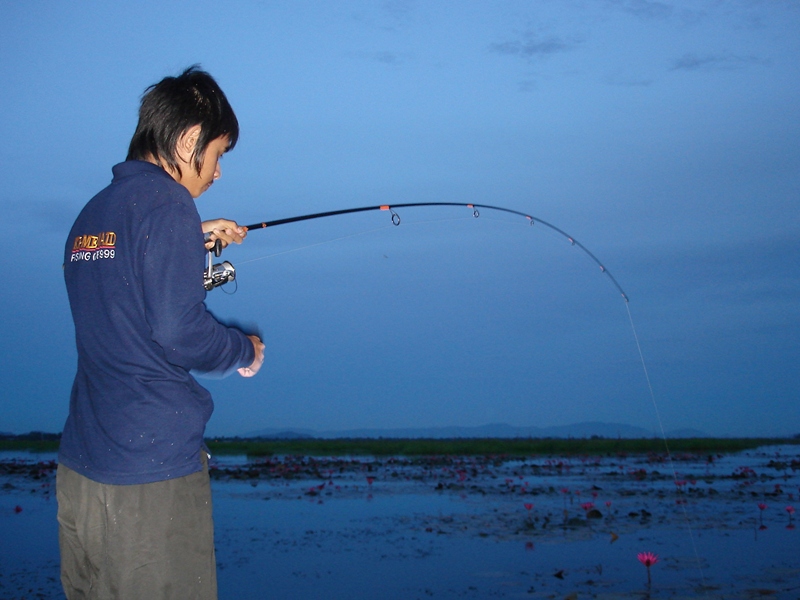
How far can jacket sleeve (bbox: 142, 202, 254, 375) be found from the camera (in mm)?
1538

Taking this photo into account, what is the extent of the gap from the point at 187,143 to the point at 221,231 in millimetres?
680

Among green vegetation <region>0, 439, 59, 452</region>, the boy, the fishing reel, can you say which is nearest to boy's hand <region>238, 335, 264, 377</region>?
the boy

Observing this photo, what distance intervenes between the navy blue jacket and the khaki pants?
0.12ft

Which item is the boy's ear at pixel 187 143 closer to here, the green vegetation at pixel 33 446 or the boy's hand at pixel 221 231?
the boy's hand at pixel 221 231

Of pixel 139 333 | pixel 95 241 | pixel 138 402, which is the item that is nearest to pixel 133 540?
pixel 138 402

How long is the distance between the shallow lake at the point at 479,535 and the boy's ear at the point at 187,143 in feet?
14.7

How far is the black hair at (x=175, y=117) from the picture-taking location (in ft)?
5.83

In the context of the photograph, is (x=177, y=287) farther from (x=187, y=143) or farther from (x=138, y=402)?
(x=187, y=143)

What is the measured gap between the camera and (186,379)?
1643 mm

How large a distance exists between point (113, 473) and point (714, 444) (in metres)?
23.4

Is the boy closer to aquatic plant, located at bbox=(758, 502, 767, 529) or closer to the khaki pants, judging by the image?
the khaki pants

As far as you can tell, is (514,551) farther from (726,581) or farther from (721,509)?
(721,509)

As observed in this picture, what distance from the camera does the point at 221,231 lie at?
246 centimetres

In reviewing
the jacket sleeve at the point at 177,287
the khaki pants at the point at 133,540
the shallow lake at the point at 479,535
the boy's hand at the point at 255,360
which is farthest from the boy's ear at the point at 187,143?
the shallow lake at the point at 479,535
